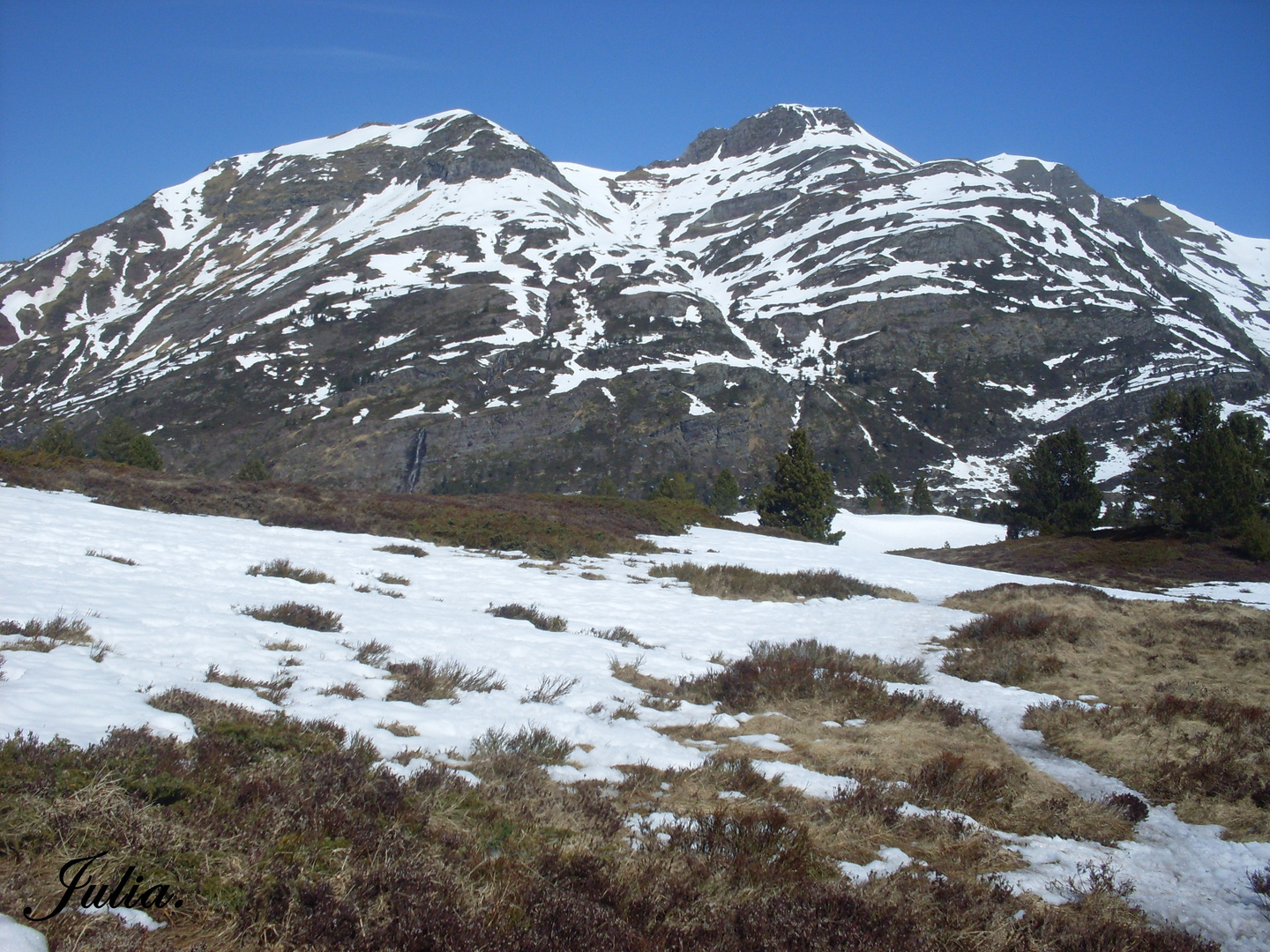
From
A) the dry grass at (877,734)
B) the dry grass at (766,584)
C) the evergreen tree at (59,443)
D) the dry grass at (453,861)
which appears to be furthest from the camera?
the evergreen tree at (59,443)

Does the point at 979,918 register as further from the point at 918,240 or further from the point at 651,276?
the point at 918,240

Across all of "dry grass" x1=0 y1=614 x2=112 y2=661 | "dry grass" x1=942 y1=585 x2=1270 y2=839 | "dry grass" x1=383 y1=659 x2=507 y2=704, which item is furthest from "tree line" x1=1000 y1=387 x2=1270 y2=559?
"dry grass" x1=0 y1=614 x2=112 y2=661

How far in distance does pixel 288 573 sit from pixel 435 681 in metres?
5.55

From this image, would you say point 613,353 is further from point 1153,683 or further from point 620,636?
point 1153,683

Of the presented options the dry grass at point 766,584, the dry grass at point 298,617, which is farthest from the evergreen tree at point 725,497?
the dry grass at point 298,617

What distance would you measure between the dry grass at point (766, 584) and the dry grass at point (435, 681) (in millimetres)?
8245

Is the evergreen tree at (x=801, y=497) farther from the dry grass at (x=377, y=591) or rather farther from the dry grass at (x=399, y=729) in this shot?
the dry grass at (x=399, y=729)

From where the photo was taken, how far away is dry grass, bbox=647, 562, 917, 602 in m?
15.0

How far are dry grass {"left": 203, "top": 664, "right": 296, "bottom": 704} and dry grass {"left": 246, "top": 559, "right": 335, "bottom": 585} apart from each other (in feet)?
16.4

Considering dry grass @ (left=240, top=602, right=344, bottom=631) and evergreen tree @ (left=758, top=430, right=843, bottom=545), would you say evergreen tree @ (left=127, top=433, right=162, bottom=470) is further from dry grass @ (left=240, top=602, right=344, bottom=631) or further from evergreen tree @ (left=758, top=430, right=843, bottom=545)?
dry grass @ (left=240, top=602, right=344, bottom=631)

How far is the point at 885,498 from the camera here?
250ft

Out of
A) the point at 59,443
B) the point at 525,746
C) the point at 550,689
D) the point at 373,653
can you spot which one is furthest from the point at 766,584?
the point at 59,443

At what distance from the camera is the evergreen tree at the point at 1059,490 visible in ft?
140

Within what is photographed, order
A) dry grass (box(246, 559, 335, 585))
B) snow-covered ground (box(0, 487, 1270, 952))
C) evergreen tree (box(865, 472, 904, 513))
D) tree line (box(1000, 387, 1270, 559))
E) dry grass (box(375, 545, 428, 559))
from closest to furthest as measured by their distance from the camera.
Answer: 1. snow-covered ground (box(0, 487, 1270, 952))
2. dry grass (box(246, 559, 335, 585))
3. dry grass (box(375, 545, 428, 559))
4. tree line (box(1000, 387, 1270, 559))
5. evergreen tree (box(865, 472, 904, 513))
